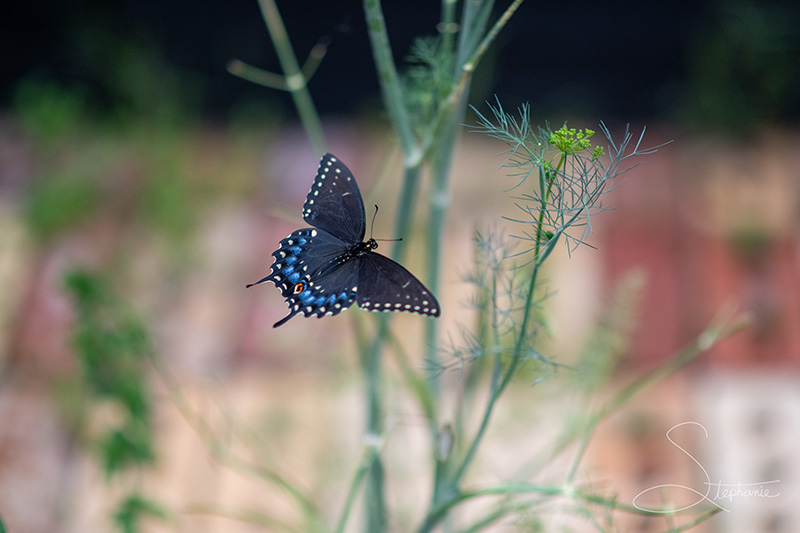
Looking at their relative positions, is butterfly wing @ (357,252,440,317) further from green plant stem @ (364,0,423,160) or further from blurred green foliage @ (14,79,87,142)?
blurred green foliage @ (14,79,87,142)

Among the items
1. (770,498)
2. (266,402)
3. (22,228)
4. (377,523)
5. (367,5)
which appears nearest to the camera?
(367,5)

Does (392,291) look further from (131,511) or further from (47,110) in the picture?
(47,110)

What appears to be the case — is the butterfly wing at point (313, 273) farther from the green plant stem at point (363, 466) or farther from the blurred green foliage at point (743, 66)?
the blurred green foliage at point (743, 66)

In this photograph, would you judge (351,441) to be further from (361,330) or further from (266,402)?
(361,330)

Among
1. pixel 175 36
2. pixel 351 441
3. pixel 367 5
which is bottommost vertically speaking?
pixel 351 441

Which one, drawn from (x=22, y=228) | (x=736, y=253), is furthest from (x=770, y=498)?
(x=22, y=228)

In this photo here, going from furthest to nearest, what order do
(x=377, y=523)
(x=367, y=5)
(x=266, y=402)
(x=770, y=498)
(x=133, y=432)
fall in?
(x=266, y=402), (x=770, y=498), (x=133, y=432), (x=377, y=523), (x=367, y=5)

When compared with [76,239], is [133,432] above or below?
below
